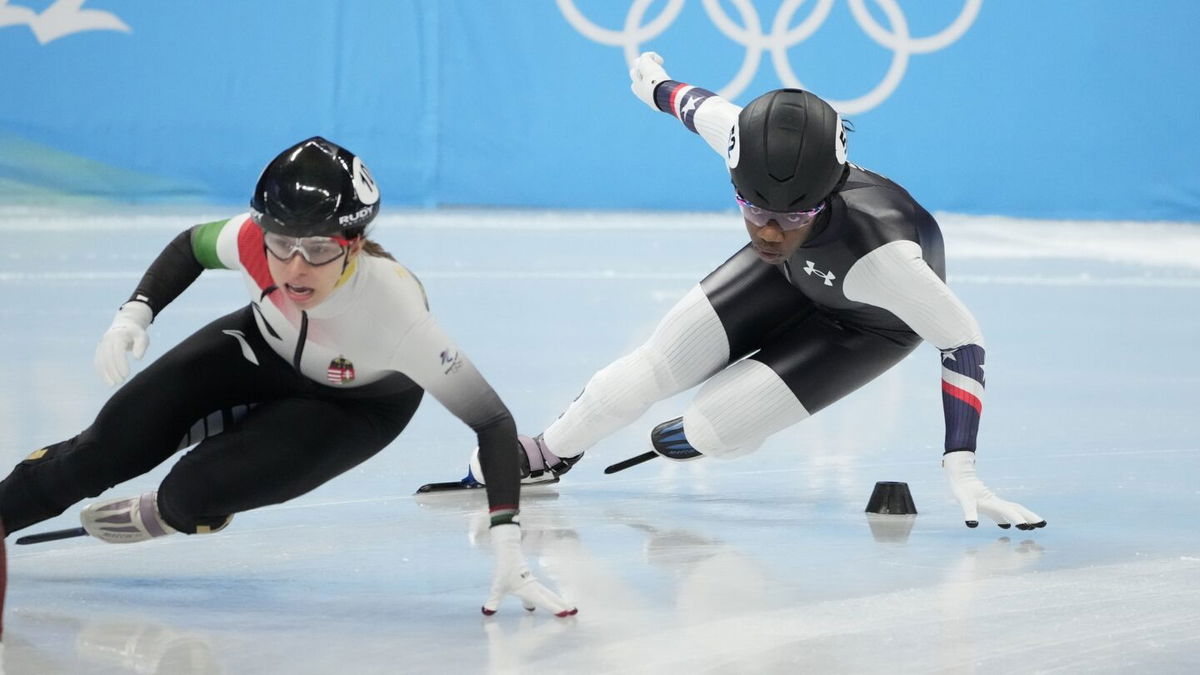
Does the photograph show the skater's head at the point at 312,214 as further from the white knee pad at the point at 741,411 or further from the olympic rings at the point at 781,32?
the olympic rings at the point at 781,32

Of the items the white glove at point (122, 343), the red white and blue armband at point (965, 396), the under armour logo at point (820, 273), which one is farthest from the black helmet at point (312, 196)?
the red white and blue armband at point (965, 396)

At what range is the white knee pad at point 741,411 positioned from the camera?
4969 mm

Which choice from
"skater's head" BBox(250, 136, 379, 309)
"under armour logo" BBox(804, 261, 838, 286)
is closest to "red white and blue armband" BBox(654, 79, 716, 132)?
"under armour logo" BBox(804, 261, 838, 286)

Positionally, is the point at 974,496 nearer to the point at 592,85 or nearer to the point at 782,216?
the point at 782,216

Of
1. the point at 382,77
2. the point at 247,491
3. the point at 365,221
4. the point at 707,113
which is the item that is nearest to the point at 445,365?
the point at 365,221

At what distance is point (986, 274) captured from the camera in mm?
10406

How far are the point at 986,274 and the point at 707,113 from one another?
5.41m

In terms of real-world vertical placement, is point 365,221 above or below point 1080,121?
below

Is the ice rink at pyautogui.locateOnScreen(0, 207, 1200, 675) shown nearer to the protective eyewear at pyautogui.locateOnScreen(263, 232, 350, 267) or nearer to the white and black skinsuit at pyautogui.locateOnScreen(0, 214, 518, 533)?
the white and black skinsuit at pyautogui.locateOnScreen(0, 214, 518, 533)

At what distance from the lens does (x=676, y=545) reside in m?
4.55

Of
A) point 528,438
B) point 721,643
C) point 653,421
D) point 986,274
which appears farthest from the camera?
point 986,274

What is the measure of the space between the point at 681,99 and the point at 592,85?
7008mm

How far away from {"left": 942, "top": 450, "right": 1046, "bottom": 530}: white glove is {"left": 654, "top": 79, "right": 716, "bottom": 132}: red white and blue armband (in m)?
1.52

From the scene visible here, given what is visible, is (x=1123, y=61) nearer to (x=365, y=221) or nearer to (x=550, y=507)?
(x=550, y=507)
